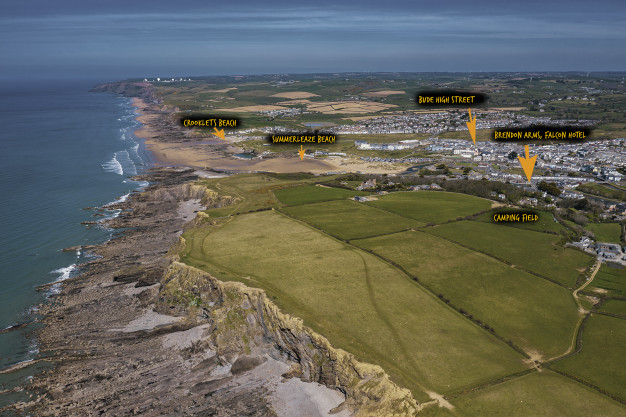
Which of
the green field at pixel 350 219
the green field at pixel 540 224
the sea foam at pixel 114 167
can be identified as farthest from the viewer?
the sea foam at pixel 114 167

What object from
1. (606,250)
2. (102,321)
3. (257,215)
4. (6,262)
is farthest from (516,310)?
(6,262)

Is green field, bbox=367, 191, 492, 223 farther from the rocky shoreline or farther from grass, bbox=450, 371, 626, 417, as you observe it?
the rocky shoreline

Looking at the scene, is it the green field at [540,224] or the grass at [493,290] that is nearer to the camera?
the grass at [493,290]

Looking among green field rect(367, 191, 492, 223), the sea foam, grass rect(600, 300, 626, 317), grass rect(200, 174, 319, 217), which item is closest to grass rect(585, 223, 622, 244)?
green field rect(367, 191, 492, 223)

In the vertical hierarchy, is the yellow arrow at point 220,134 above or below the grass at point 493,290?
above

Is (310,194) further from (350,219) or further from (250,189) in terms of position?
(350,219)

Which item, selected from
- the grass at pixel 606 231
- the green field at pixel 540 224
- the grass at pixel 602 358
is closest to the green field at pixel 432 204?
the green field at pixel 540 224

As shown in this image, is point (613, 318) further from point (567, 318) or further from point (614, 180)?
point (614, 180)

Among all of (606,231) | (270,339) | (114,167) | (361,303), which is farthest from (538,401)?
(114,167)

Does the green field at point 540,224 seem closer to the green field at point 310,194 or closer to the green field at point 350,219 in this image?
the green field at point 350,219
